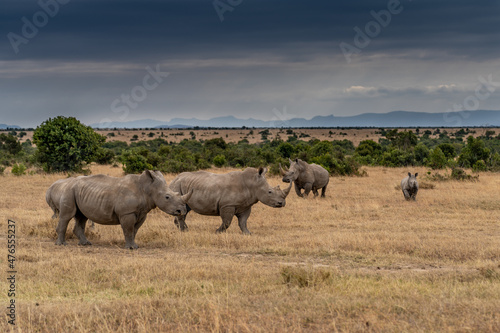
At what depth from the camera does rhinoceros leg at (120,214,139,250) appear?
Answer: 11.8 metres

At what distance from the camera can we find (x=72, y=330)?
616 cm

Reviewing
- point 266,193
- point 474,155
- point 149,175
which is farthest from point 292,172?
point 474,155

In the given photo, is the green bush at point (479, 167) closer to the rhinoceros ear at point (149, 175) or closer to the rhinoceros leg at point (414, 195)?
the rhinoceros leg at point (414, 195)

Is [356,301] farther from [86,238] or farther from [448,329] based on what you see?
[86,238]

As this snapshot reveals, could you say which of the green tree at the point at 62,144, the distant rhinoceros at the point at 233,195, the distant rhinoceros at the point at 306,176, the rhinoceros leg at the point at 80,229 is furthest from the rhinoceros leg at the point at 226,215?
the green tree at the point at 62,144

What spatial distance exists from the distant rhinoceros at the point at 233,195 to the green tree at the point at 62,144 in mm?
19760

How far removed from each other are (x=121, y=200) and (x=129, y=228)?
656 millimetres

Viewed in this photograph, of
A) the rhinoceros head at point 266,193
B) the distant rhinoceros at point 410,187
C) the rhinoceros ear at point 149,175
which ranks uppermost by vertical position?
the rhinoceros ear at point 149,175

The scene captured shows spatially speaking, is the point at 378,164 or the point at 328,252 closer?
the point at 328,252

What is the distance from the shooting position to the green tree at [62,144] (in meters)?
31.8

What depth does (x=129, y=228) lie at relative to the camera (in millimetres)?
11828

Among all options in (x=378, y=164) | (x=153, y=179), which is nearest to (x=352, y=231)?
(x=153, y=179)

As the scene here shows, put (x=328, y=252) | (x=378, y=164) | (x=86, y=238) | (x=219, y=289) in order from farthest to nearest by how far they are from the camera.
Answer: (x=378, y=164) → (x=86, y=238) → (x=328, y=252) → (x=219, y=289)

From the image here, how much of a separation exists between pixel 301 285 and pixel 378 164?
3584 cm
